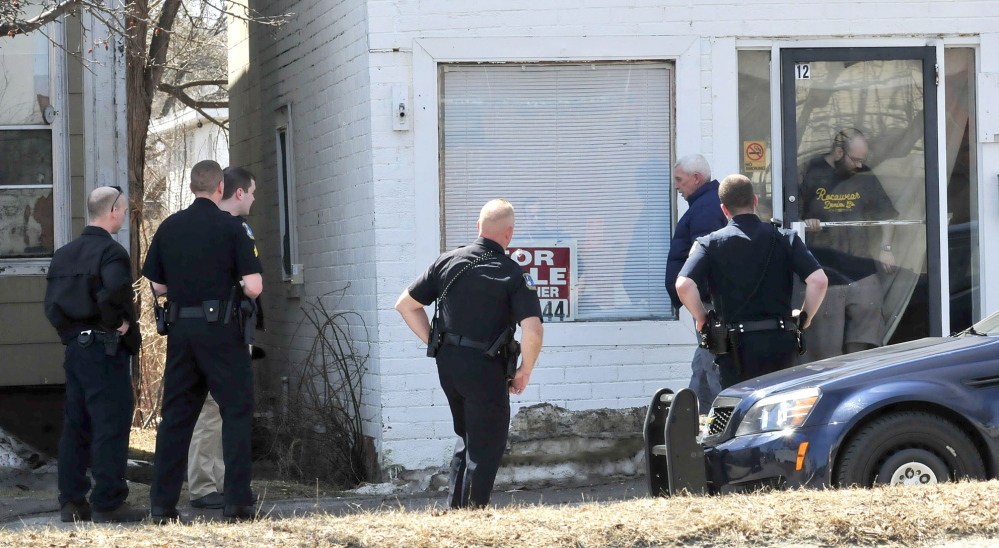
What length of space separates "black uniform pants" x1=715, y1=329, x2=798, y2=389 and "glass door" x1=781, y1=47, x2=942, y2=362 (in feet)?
7.00

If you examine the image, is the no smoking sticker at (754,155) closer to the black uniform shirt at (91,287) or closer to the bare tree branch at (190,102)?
the black uniform shirt at (91,287)

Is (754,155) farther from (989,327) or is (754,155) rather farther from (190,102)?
(190,102)

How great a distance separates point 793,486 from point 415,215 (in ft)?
11.4

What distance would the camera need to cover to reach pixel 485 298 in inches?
232

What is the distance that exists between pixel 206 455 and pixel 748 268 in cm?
350

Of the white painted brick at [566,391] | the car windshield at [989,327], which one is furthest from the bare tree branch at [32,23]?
the car windshield at [989,327]

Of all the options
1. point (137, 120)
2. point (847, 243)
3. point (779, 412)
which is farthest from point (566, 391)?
point (137, 120)

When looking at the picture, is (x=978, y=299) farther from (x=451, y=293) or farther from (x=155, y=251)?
(x=155, y=251)

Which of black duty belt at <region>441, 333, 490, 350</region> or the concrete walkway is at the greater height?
black duty belt at <region>441, 333, 490, 350</region>

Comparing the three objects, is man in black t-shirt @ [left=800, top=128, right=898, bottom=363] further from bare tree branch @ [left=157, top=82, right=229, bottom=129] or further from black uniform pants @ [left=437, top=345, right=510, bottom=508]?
bare tree branch @ [left=157, top=82, right=229, bottom=129]

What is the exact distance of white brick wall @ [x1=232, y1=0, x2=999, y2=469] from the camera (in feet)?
27.1

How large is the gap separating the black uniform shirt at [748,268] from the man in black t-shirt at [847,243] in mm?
2170

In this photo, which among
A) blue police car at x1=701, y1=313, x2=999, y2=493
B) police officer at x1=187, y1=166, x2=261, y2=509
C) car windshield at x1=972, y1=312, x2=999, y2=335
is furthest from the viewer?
police officer at x1=187, y1=166, x2=261, y2=509

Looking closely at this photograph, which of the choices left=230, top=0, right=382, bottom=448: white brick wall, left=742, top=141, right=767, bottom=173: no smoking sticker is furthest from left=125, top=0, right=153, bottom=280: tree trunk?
left=742, top=141, right=767, bottom=173: no smoking sticker
